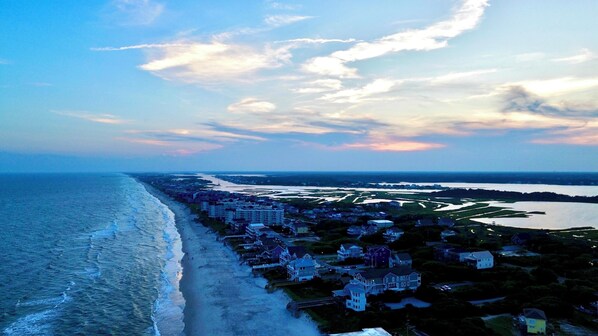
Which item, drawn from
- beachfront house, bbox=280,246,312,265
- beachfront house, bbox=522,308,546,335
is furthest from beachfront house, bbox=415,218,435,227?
beachfront house, bbox=522,308,546,335

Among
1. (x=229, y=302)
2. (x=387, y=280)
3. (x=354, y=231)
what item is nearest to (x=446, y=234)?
(x=354, y=231)

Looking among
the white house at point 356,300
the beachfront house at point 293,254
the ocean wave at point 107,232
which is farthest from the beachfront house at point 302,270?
the ocean wave at point 107,232

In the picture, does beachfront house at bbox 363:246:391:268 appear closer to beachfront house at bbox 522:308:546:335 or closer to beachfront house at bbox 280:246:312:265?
beachfront house at bbox 280:246:312:265

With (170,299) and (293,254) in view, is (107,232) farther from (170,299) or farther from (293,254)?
(293,254)

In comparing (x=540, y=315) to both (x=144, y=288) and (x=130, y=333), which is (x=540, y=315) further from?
(x=144, y=288)

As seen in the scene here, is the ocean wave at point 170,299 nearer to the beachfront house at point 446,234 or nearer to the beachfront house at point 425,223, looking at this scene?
the beachfront house at point 446,234

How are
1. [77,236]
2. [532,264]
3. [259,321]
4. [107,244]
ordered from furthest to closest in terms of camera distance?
[77,236] < [107,244] < [532,264] < [259,321]

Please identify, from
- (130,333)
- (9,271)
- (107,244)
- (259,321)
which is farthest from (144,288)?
(107,244)
